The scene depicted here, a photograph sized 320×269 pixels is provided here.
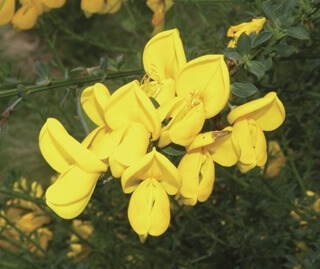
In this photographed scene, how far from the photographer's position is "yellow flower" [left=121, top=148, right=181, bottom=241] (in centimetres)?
83

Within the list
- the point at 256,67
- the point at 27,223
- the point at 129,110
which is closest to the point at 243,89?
the point at 256,67

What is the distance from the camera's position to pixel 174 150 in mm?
857

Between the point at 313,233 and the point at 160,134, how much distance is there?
1.88 ft

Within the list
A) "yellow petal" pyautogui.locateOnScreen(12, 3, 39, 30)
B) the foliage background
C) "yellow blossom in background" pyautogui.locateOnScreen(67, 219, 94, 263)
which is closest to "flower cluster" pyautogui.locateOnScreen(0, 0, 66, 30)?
"yellow petal" pyautogui.locateOnScreen(12, 3, 39, 30)

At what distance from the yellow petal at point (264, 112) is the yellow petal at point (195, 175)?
6 cm

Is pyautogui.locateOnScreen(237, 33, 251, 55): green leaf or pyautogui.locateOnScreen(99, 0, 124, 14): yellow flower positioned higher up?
pyautogui.locateOnScreen(237, 33, 251, 55): green leaf

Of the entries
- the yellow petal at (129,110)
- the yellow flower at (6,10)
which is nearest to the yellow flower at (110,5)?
the yellow flower at (6,10)

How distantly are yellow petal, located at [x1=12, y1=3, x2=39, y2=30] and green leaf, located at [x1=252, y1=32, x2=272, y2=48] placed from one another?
0.71m

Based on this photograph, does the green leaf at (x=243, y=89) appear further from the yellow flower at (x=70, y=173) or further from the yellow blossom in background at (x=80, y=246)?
the yellow blossom in background at (x=80, y=246)

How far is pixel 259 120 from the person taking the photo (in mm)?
905

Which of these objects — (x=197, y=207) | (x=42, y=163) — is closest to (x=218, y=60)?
(x=197, y=207)

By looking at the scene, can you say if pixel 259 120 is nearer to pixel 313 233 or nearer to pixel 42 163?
pixel 313 233

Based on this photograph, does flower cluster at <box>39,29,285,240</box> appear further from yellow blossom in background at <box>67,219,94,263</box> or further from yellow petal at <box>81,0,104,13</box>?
yellow blossom in background at <box>67,219,94,263</box>

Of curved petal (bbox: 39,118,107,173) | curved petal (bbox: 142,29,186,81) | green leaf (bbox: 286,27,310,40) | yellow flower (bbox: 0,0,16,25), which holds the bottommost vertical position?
yellow flower (bbox: 0,0,16,25)
